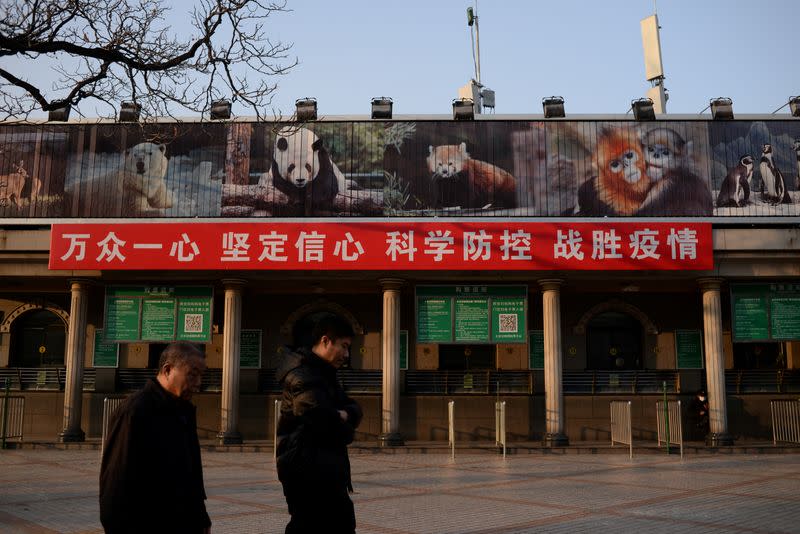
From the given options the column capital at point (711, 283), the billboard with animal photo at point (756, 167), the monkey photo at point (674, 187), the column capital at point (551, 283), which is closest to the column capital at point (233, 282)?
the column capital at point (551, 283)

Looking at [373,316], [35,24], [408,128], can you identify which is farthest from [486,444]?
[35,24]

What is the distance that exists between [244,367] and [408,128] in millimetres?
8269

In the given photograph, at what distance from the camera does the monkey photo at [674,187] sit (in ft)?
67.8

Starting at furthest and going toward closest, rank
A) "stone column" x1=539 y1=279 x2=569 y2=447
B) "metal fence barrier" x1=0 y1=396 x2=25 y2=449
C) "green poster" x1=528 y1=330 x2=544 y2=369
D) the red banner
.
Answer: "green poster" x1=528 y1=330 x2=544 y2=369, "metal fence barrier" x1=0 y1=396 x2=25 y2=449, "stone column" x1=539 y1=279 x2=569 y2=447, the red banner

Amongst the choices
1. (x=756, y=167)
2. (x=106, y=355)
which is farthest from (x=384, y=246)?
(x=756, y=167)

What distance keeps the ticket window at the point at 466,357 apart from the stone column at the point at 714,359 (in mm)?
5939

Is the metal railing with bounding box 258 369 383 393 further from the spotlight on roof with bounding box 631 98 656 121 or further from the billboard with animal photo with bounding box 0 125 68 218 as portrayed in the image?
the spotlight on roof with bounding box 631 98 656 121

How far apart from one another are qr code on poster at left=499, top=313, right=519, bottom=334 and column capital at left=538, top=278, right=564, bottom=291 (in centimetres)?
106

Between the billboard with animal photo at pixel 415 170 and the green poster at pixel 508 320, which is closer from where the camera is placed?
the green poster at pixel 508 320

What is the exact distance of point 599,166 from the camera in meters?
20.8

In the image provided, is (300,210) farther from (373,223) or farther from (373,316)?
(373,316)

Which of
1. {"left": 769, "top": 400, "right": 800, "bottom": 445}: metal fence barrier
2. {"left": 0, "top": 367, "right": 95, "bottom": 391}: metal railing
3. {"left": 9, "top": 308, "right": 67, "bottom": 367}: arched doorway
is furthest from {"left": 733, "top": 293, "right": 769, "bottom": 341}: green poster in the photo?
{"left": 9, "top": 308, "right": 67, "bottom": 367}: arched doorway

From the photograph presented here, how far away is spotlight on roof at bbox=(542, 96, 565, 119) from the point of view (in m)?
21.5

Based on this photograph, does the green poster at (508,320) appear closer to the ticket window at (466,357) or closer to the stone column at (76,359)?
the ticket window at (466,357)
